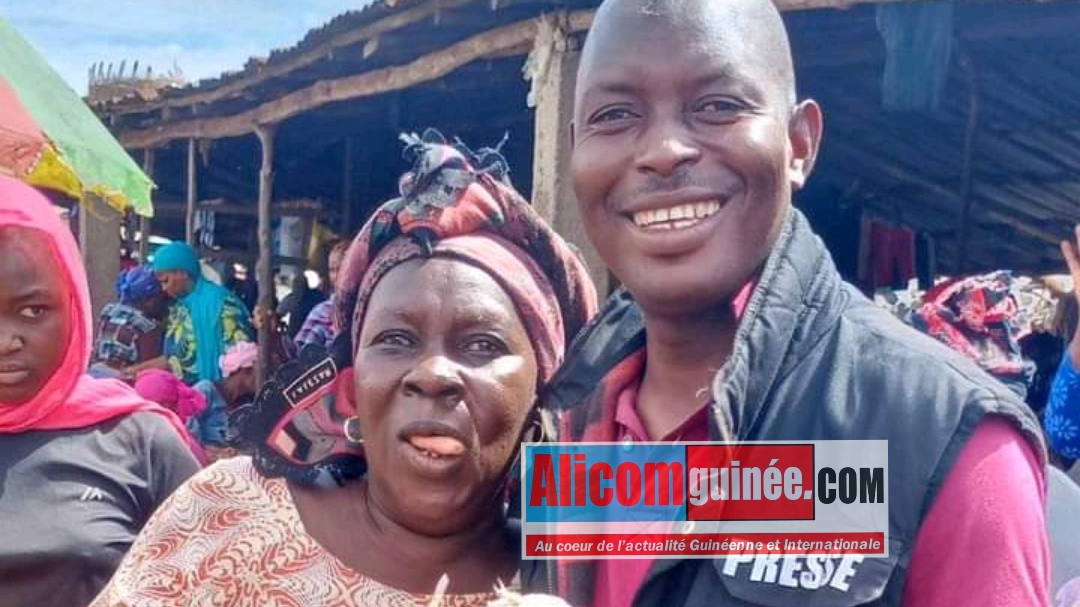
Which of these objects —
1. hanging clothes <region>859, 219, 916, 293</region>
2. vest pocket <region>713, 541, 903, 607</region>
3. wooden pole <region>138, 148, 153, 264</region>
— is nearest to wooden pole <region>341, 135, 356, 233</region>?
wooden pole <region>138, 148, 153, 264</region>

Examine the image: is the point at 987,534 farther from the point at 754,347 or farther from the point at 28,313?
the point at 28,313

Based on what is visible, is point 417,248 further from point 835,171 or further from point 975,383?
point 835,171

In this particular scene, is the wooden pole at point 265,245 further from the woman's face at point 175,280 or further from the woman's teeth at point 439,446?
the woman's teeth at point 439,446

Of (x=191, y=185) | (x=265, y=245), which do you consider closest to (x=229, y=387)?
(x=265, y=245)

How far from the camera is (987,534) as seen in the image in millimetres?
1149

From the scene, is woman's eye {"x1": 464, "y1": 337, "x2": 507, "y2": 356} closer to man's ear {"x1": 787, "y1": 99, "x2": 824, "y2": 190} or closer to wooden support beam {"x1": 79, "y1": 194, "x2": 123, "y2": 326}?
man's ear {"x1": 787, "y1": 99, "x2": 824, "y2": 190}

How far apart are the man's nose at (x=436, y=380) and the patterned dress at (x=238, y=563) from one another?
0.32 meters

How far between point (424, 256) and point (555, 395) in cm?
33

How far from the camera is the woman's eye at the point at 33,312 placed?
8.18 ft

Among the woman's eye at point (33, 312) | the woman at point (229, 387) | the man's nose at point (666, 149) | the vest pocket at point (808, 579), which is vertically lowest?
the woman at point (229, 387)

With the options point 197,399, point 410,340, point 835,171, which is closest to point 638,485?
point 410,340

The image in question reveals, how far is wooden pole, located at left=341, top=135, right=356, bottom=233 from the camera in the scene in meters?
9.39

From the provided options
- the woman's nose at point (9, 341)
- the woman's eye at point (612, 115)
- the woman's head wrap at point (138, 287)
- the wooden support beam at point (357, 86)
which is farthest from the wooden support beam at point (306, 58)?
the woman's eye at point (612, 115)

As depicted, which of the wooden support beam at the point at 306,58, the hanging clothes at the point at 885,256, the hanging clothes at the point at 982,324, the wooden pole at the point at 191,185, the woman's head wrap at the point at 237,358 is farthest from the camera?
the wooden pole at the point at 191,185
